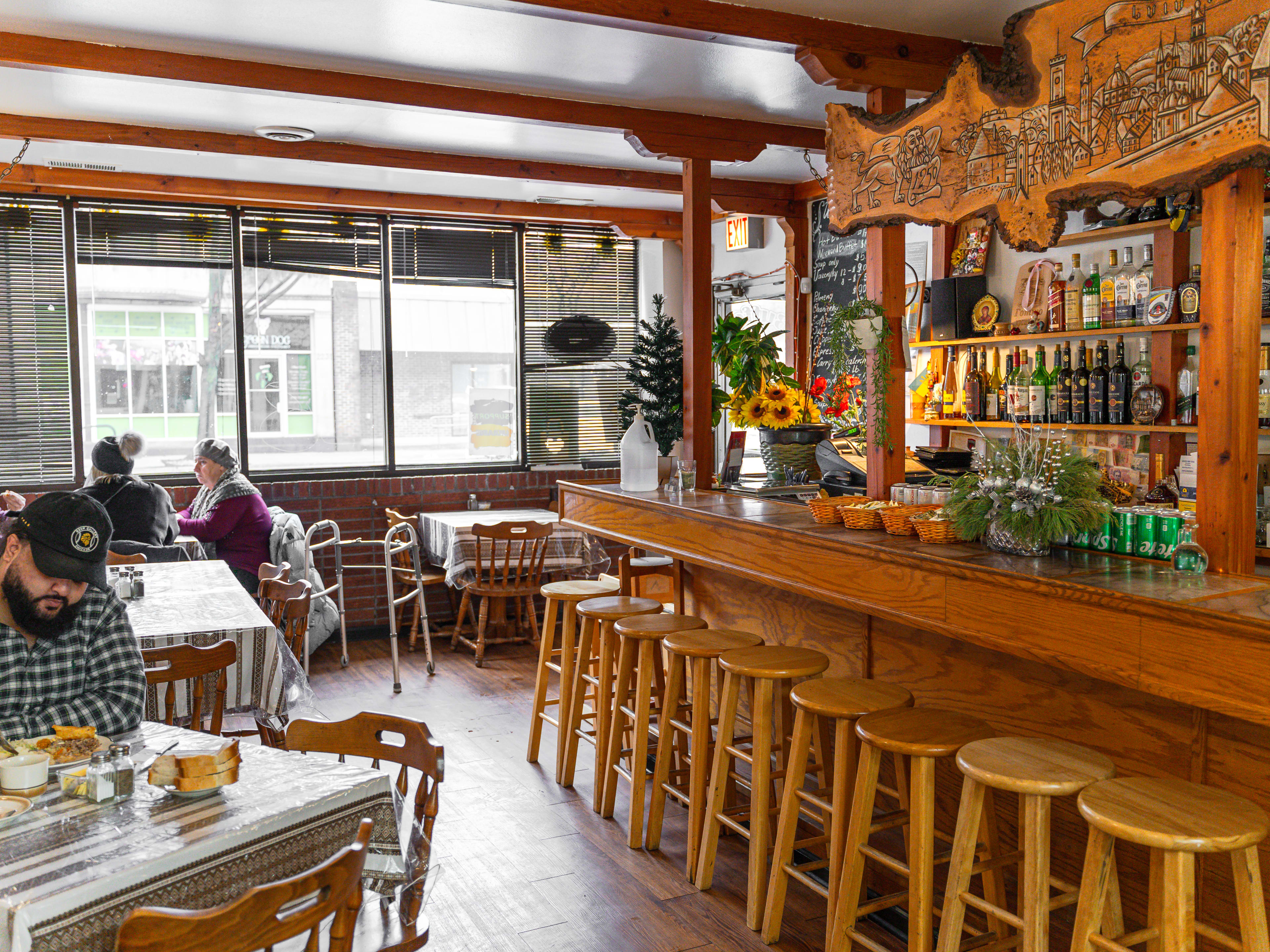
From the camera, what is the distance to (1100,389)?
4406mm

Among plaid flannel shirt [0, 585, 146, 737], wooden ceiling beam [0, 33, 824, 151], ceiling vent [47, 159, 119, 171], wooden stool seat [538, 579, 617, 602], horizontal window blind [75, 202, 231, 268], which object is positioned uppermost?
ceiling vent [47, 159, 119, 171]

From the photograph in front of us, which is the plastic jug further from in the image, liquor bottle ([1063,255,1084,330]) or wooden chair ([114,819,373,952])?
wooden chair ([114,819,373,952])

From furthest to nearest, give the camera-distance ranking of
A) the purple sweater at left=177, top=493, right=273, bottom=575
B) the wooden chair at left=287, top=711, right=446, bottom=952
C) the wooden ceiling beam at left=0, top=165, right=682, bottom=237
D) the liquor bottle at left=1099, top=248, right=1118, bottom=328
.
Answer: the wooden ceiling beam at left=0, top=165, right=682, bottom=237 → the purple sweater at left=177, top=493, right=273, bottom=575 → the liquor bottle at left=1099, top=248, right=1118, bottom=328 → the wooden chair at left=287, top=711, right=446, bottom=952

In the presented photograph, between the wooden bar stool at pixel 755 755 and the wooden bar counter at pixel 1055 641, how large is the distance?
0.26 meters

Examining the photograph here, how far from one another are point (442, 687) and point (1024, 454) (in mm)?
3772

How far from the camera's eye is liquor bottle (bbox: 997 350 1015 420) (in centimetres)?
480

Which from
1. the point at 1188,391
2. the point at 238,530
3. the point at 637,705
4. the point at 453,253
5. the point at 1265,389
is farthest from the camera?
the point at 453,253

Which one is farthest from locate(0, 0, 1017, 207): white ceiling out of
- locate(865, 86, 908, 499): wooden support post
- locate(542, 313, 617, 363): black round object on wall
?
locate(542, 313, 617, 363): black round object on wall

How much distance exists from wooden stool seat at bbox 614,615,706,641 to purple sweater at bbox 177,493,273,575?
9.50 feet

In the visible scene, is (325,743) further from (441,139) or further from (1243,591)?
(441,139)

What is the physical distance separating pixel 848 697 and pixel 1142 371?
2399 millimetres

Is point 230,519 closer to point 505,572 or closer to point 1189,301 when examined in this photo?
point 505,572

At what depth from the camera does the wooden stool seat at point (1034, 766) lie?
2.09m

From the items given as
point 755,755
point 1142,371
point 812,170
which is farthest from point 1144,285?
point 755,755
